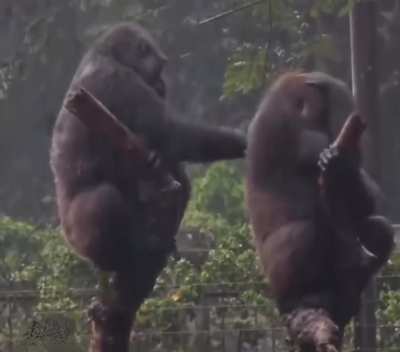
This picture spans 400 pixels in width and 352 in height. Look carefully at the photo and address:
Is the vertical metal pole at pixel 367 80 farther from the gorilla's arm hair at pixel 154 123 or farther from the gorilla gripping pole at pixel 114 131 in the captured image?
the gorilla gripping pole at pixel 114 131

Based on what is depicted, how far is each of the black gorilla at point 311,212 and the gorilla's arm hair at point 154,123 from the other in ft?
0.37

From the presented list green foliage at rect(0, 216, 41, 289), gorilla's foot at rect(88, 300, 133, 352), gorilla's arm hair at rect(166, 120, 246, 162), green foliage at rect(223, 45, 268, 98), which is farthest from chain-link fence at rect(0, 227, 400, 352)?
green foliage at rect(0, 216, 41, 289)

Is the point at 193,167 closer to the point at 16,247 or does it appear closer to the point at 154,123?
the point at 16,247

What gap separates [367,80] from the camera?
543 centimetres

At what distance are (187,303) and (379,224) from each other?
9.67 ft

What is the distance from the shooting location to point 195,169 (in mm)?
12242

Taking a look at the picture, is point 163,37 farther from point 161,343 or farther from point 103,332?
point 103,332

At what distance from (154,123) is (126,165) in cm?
21

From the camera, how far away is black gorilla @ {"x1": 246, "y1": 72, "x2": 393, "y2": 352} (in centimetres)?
388

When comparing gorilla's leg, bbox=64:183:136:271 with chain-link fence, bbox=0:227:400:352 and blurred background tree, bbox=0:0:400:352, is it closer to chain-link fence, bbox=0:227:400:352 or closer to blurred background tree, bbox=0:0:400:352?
blurred background tree, bbox=0:0:400:352

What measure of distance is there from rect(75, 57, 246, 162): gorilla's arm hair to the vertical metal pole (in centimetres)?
112

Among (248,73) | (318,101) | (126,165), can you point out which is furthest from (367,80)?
(126,165)

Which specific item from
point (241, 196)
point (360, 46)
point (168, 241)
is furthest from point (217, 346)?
point (241, 196)

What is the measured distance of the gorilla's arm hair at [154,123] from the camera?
14.0ft
